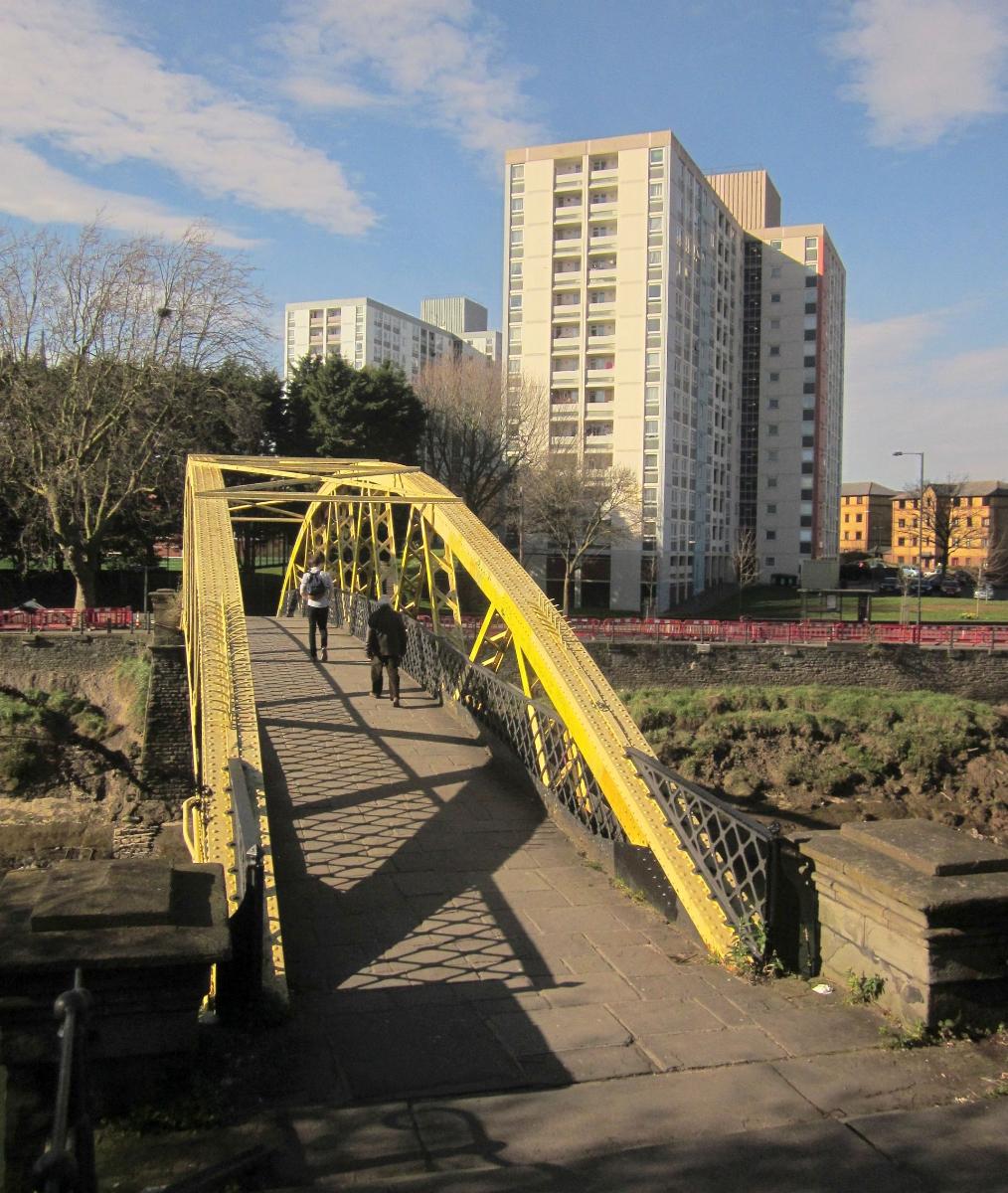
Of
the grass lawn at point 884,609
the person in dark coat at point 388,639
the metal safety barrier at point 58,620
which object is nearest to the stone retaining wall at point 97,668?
the metal safety barrier at point 58,620

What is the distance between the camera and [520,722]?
959 cm

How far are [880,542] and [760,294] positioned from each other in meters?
45.7

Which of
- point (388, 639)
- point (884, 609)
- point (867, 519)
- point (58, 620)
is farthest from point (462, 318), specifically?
point (388, 639)

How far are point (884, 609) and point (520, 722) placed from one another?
4750 centimetres

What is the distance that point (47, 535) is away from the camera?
35656mm

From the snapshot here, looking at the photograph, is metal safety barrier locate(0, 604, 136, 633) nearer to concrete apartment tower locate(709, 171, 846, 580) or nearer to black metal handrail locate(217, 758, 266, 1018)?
black metal handrail locate(217, 758, 266, 1018)

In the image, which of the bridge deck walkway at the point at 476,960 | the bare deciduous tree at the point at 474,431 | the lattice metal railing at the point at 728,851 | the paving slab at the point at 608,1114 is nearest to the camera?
the paving slab at the point at 608,1114

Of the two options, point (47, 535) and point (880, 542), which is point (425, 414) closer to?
point (47, 535)

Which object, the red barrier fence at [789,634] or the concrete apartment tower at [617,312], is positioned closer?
the red barrier fence at [789,634]

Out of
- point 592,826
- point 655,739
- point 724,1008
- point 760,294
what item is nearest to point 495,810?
point 592,826

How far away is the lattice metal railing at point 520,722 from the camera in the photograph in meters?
7.84

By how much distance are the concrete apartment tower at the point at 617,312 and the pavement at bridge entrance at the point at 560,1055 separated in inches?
1689

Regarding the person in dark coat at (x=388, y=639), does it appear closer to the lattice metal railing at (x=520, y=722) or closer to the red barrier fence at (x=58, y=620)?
the lattice metal railing at (x=520, y=722)

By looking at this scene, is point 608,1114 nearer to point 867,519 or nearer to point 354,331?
point 354,331
